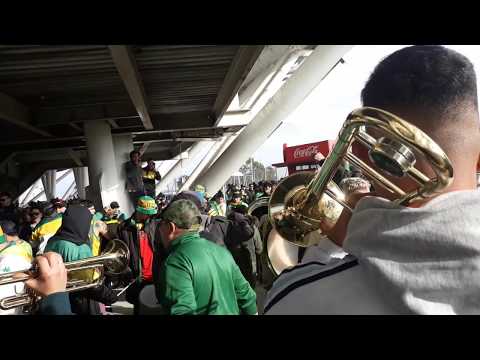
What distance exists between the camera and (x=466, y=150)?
3.15ft

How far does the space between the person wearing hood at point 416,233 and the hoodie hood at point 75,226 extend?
10.8 ft

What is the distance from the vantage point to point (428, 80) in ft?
3.19

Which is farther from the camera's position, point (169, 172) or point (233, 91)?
point (169, 172)

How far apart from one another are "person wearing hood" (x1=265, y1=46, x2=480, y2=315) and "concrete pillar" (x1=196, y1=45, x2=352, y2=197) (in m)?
8.66

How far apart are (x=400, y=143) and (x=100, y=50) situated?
22.3ft

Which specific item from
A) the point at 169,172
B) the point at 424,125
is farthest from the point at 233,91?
the point at 169,172

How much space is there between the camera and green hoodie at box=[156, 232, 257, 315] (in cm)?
269

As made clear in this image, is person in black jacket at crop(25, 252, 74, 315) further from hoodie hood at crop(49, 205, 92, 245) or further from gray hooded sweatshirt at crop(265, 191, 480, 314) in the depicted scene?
hoodie hood at crop(49, 205, 92, 245)

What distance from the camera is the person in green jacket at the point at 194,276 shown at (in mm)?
2703

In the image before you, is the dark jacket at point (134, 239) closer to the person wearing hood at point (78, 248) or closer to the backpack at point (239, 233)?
the person wearing hood at point (78, 248)

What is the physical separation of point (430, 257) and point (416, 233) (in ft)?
0.18

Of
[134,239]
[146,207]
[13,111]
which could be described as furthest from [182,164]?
[134,239]
